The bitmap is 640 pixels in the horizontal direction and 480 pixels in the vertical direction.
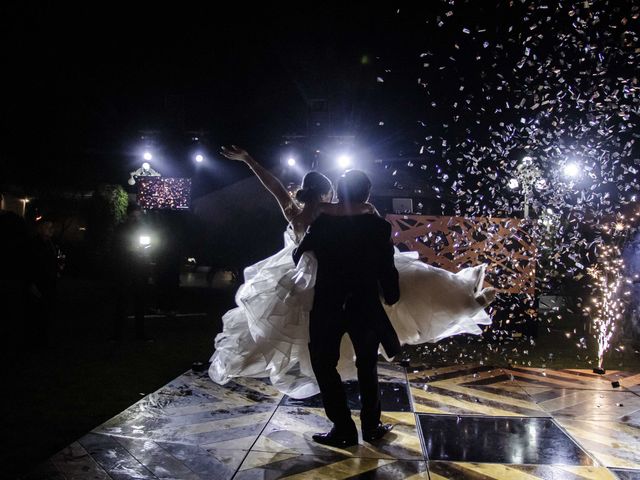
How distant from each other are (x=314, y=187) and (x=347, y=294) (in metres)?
0.96

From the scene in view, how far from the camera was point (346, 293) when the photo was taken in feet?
12.0

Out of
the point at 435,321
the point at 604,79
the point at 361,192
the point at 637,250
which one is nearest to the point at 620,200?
the point at 637,250

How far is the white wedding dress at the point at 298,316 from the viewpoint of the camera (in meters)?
3.84

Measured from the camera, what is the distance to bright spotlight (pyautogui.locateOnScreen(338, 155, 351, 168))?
14484mm

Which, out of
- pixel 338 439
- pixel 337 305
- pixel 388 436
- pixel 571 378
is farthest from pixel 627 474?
pixel 571 378

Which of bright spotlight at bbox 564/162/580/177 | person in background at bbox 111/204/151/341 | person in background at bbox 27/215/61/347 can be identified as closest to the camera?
person in background at bbox 27/215/61/347

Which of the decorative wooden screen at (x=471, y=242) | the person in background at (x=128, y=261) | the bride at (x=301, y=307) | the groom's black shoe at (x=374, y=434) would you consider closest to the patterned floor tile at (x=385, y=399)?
the bride at (x=301, y=307)

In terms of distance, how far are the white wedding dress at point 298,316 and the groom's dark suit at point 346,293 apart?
6.7 inches

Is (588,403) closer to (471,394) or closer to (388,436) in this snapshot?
(471,394)

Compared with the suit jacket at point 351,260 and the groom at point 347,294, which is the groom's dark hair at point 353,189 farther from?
the suit jacket at point 351,260

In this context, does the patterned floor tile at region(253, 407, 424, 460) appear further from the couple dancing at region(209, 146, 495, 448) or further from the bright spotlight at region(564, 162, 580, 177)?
the bright spotlight at region(564, 162, 580, 177)

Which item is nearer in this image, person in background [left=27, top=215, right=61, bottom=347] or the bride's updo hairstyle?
the bride's updo hairstyle

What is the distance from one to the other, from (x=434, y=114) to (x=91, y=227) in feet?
48.2

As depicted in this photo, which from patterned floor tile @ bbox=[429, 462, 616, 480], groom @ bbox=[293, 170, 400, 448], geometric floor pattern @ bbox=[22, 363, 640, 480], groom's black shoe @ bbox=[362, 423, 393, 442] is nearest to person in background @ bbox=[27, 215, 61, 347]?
geometric floor pattern @ bbox=[22, 363, 640, 480]
